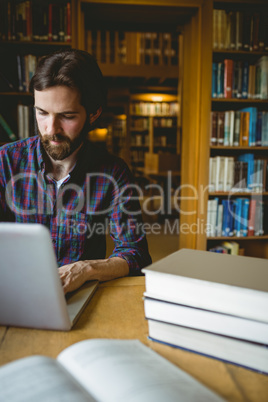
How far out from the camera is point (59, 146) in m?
1.12

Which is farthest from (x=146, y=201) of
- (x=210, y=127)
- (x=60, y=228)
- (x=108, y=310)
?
(x=108, y=310)

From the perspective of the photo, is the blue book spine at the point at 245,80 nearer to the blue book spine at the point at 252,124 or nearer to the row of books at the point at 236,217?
the blue book spine at the point at 252,124

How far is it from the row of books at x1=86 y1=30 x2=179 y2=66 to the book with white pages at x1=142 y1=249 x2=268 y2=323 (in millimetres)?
6205

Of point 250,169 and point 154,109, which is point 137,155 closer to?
point 154,109

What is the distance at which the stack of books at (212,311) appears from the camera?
1.51ft

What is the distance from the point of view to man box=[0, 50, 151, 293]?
1092 mm

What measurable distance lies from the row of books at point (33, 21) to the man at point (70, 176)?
1.47m

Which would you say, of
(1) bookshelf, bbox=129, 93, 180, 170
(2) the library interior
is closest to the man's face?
(2) the library interior

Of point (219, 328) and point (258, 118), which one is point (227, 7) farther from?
point (219, 328)

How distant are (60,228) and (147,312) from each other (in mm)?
681

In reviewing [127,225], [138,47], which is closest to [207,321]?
[127,225]

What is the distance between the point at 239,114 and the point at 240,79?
273mm

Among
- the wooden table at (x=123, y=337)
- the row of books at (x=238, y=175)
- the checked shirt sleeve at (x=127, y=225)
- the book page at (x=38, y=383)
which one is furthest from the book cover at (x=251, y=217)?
the book page at (x=38, y=383)

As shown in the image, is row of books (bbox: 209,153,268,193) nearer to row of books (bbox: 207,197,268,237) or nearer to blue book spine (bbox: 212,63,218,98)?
row of books (bbox: 207,197,268,237)
